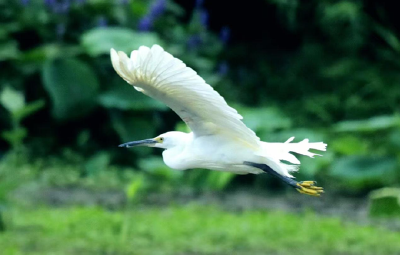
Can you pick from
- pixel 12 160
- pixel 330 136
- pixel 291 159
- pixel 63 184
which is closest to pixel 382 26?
pixel 330 136

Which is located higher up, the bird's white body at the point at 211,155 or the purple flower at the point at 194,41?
the purple flower at the point at 194,41

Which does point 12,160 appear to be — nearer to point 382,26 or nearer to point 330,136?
point 330,136

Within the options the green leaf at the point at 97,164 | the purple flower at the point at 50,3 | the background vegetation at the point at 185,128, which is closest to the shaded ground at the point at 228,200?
the background vegetation at the point at 185,128

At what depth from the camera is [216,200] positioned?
20.5 feet

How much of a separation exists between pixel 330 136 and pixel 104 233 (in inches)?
119

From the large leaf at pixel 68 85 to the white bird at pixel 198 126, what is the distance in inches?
181

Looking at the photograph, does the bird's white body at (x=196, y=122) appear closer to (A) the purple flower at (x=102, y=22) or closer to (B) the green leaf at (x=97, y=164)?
(B) the green leaf at (x=97, y=164)

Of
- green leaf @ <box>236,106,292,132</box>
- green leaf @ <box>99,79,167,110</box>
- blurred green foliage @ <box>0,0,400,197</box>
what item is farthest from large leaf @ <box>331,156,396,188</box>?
green leaf @ <box>99,79,167,110</box>

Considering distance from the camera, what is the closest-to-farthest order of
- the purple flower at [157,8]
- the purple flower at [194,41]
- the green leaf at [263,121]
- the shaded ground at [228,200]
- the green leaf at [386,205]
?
the green leaf at [386,205] < the shaded ground at [228,200] < the green leaf at [263,121] < the purple flower at [157,8] < the purple flower at [194,41]

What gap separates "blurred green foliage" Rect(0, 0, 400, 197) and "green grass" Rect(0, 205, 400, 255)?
2.14 ft

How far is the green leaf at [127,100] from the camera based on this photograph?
22.8 feet

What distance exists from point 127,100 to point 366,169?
1.97 metres

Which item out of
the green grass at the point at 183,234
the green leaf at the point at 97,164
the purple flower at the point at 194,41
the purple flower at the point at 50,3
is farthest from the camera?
the purple flower at the point at 194,41

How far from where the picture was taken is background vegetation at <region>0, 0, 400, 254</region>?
17.2ft
